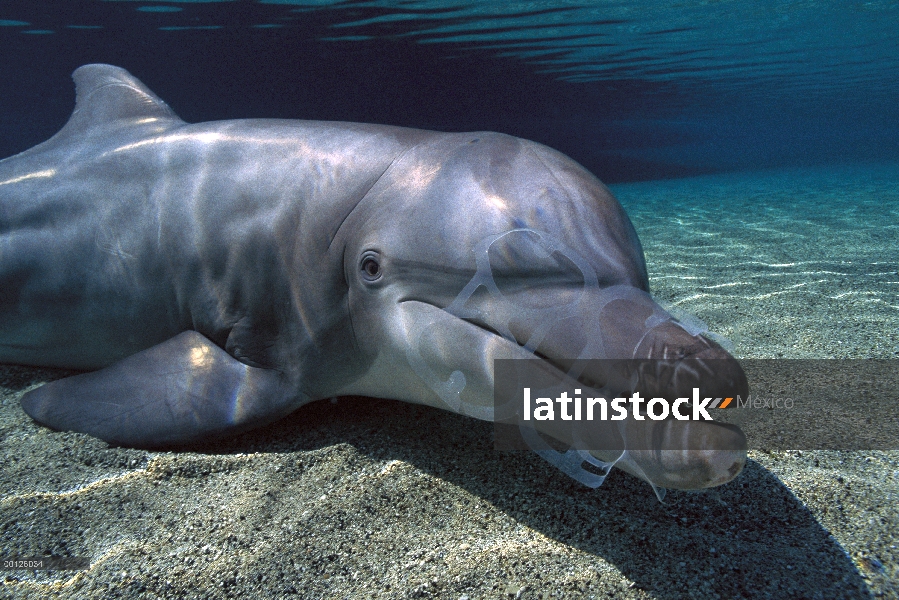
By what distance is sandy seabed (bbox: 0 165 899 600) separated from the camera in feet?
6.31

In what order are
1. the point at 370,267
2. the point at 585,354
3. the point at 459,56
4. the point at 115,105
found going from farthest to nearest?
the point at 459,56 < the point at 115,105 < the point at 370,267 < the point at 585,354

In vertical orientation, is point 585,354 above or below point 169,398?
above

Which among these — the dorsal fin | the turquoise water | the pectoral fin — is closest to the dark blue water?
the turquoise water

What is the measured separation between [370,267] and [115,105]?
285cm

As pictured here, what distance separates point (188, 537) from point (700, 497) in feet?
6.85

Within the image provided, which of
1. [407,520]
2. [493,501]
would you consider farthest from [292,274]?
[493,501]

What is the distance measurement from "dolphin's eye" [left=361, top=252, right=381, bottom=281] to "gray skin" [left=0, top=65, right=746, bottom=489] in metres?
0.01

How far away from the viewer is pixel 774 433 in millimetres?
2838

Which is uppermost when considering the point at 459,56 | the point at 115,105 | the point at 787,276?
the point at 459,56

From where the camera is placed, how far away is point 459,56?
2650 cm

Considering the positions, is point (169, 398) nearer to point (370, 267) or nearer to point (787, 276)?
point (370, 267)

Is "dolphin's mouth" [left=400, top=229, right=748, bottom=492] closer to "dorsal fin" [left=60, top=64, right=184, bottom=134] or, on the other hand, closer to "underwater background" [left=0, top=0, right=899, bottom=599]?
"underwater background" [left=0, top=0, right=899, bottom=599]

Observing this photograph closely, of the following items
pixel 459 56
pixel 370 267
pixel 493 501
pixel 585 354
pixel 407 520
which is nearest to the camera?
pixel 585 354

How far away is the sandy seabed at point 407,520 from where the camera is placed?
1.92m
